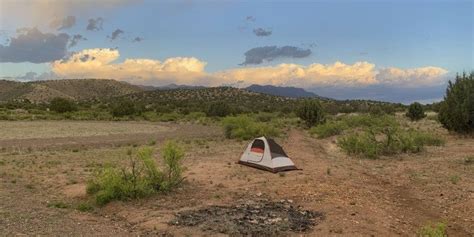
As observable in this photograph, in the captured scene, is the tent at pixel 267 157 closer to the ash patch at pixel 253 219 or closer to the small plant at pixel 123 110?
the ash patch at pixel 253 219

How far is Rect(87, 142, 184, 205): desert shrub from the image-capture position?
12922 millimetres

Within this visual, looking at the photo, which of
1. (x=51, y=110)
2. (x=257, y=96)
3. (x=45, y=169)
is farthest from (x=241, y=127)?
(x=257, y=96)

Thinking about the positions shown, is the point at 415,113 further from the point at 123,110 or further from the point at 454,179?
the point at 123,110

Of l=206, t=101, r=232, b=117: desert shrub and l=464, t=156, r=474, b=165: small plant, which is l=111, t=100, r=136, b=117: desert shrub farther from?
l=464, t=156, r=474, b=165: small plant

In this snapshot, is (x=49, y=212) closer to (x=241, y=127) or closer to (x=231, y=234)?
(x=231, y=234)

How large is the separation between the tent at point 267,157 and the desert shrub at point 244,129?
41.7ft

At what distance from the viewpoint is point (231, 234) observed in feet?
32.1

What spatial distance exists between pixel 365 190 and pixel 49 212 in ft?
26.9

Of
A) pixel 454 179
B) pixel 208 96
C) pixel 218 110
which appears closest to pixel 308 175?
pixel 454 179

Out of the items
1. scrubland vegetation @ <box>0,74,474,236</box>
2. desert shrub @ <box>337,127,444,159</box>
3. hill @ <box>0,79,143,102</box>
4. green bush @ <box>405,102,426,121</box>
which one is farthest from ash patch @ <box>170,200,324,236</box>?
hill @ <box>0,79,143,102</box>

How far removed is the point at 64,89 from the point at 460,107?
378ft

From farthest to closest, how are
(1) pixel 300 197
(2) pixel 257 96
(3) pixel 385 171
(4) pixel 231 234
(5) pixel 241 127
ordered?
(2) pixel 257 96 → (5) pixel 241 127 → (3) pixel 385 171 → (1) pixel 300 197 → (4) pixel 231 234

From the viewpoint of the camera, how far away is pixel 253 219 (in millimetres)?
10938

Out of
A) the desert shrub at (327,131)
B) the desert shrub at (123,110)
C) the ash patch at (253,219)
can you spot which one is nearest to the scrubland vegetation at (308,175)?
the ash patch at (253,219)
